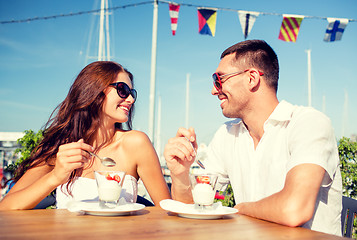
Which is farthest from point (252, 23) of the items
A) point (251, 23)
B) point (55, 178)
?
point (55, 178)

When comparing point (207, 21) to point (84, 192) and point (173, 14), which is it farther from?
point (84, 192)

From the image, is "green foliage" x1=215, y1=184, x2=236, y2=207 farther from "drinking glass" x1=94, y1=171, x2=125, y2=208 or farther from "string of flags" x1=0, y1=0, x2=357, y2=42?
"string of flags" x1=0, y1=0, x2=357, y2=42

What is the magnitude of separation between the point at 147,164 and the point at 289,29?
22.0ft

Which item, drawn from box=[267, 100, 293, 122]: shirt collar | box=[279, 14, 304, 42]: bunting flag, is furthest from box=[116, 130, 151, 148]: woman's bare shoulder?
box=[279, 14, 304, 42]: bunting flag

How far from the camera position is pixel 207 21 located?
8.48 meters

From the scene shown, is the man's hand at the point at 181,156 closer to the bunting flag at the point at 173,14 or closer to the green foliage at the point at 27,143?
the green foliage at the point at 27,143

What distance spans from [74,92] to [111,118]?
429mm

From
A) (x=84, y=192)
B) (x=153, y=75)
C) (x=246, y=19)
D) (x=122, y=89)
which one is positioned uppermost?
(x=246, y=19)

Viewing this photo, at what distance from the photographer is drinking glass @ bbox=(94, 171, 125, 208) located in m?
1.73

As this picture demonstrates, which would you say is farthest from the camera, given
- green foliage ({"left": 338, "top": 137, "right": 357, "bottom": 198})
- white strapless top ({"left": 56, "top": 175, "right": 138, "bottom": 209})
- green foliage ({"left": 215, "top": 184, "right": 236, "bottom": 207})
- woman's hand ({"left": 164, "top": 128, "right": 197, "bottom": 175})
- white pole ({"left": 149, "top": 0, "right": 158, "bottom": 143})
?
white pole ({"left": 149, "top": 0, "right": 158, "bottom": 143})

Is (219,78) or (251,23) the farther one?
(251,23)

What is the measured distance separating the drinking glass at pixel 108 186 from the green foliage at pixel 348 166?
15.3 ft

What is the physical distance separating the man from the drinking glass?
0.46m

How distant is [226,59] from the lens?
2824 mm
